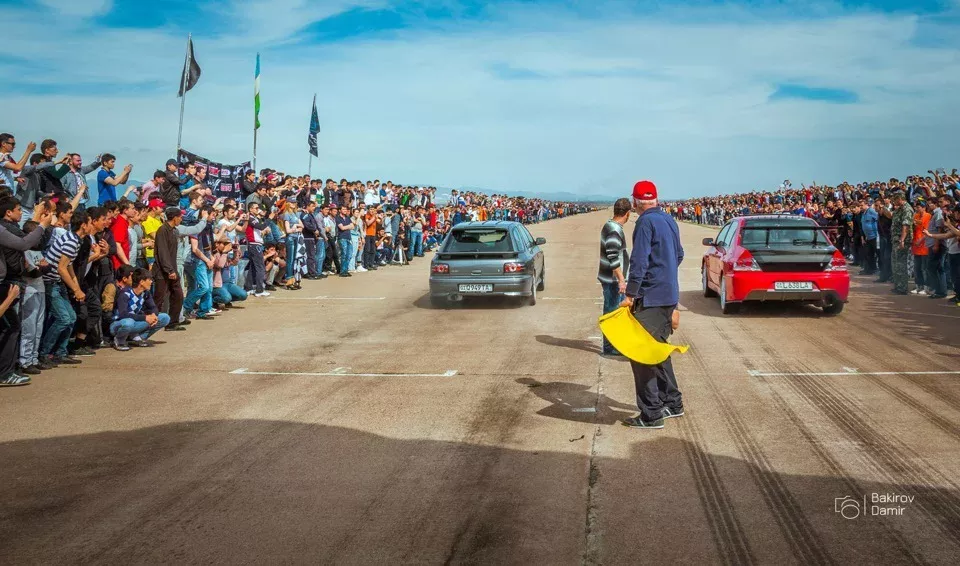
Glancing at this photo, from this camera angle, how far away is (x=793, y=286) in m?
13.4

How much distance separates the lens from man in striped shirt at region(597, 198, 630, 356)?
9586 millimetres

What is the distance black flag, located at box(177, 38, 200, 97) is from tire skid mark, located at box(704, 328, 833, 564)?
1750 centimetres

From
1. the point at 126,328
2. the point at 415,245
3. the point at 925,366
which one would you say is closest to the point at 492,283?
the point at 126,328

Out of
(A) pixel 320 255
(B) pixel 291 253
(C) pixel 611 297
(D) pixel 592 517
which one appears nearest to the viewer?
(D) pixel 592 517

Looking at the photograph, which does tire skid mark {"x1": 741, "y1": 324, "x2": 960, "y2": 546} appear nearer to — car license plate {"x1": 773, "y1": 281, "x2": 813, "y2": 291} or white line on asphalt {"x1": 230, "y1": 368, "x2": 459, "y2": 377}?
white line on asphalt {"x1": 230, "y1": 368, "x2": 459, "y2": 377}

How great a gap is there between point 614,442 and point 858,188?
29753 mm

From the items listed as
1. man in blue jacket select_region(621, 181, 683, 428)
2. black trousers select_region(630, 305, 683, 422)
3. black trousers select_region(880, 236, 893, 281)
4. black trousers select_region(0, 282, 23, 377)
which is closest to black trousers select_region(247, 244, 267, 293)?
black trousers select_region(0, 282, 23, 377)

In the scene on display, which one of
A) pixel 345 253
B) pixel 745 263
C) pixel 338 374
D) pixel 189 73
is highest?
pixel 189 73

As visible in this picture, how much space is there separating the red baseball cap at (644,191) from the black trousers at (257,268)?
37.0 feet

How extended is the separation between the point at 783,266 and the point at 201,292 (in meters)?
9.27

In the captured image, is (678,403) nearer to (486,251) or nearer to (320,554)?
(320,554)

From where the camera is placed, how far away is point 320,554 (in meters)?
4.51

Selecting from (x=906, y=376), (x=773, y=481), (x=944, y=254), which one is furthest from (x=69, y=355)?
(x=944, y=254)

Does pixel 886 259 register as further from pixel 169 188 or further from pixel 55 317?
pixel 55 317
